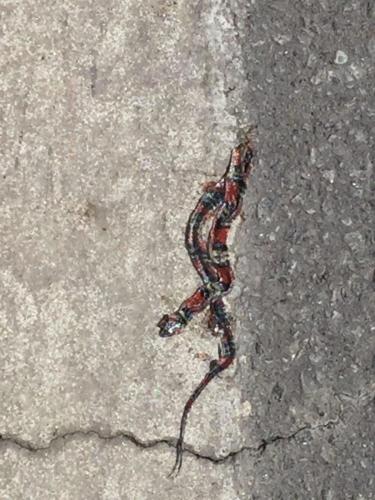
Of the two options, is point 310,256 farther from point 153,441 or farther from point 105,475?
point 105,475

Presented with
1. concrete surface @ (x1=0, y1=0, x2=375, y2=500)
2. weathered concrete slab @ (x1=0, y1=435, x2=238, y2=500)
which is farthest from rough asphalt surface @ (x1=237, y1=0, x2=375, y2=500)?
weathered concrete slab @ (x1=0, y1=435, x2=238, y2=500)

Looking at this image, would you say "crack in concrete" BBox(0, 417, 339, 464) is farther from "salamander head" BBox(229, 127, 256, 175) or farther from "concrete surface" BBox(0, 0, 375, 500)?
"salamander head" BBox(229, 127, 256, 175)

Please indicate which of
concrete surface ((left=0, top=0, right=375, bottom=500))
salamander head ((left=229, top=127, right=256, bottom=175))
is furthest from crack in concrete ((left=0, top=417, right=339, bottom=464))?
salamander head ((left=229, top=127, right=256, bottom=175))

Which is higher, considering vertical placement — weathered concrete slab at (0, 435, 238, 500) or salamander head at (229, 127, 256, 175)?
salamander head at (229, 127, 256, 175)

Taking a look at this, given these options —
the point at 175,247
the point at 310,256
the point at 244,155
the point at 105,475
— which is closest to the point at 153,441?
the point at 105,475

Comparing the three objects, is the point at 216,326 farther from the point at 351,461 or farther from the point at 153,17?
the point at 153,17

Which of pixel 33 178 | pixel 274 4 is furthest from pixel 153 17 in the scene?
pixel 33 178

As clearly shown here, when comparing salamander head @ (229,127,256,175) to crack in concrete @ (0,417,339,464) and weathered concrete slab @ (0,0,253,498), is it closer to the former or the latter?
weathered concrete slab @ (0,0,253,498)

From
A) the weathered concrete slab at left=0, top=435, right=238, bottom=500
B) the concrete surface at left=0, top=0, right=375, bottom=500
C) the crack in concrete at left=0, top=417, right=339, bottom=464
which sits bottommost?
the weathered concrete slab at left=0, top=435, right=238, bottom=500
